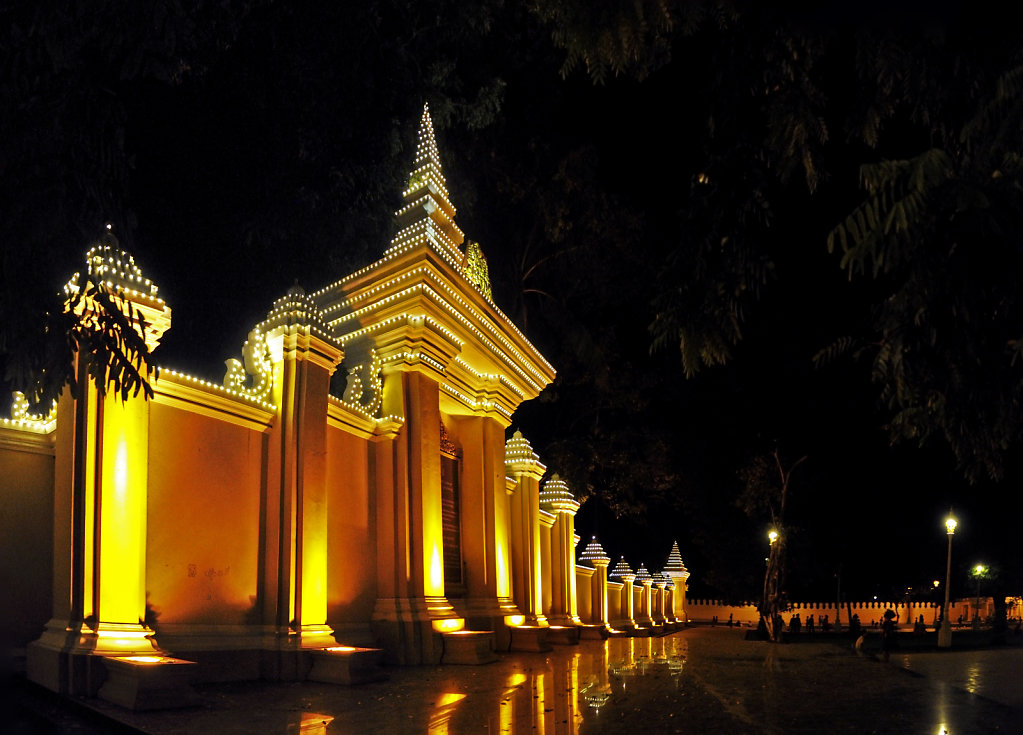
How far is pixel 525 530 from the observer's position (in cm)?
1864

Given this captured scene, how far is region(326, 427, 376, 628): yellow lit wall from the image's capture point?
11.2 meters

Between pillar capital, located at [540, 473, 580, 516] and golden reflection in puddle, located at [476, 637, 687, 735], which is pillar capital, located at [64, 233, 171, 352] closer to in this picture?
golden reflection in puddle, located at [476, 637, 687, 735]

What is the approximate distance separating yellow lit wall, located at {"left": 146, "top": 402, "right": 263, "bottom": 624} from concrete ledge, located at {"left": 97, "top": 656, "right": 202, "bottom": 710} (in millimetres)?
1348

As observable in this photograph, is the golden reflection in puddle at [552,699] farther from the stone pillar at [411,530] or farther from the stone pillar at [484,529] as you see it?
the stone pillar at [411,530]

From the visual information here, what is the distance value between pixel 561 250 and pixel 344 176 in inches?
583

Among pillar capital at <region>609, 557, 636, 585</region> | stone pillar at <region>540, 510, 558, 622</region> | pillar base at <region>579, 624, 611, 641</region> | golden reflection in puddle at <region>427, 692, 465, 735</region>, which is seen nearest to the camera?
golden reflection in puddle at <region>427, 692, 465, 735</region>

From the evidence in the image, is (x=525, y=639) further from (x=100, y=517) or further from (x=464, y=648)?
(x=100, y=517)

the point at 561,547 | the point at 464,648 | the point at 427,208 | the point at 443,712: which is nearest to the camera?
the point at 443,712

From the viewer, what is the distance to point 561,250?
24.9 meters

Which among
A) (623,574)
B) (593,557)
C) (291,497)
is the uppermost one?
Result: (291,497)

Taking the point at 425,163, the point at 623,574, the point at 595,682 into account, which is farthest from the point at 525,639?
the point at 623,574

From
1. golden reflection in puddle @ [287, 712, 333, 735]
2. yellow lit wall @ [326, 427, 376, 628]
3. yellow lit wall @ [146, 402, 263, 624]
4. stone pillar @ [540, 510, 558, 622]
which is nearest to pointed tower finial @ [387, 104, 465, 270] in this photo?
yellow lit wall @ [326, 427, 376, 628]

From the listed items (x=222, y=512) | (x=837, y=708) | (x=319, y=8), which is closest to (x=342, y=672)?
(x=222, y=512)

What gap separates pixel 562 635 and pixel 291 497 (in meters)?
10.5
